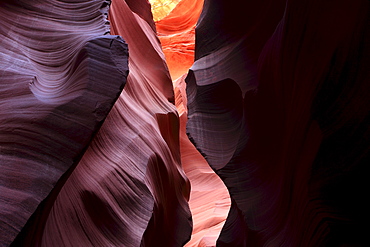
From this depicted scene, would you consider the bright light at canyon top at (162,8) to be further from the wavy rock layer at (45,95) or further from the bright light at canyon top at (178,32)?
the wavy rock layer at (45,95)

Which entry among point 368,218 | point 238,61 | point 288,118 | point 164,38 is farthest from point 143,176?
point 164,38

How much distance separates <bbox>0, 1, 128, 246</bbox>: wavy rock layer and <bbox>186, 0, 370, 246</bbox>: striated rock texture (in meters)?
0.46

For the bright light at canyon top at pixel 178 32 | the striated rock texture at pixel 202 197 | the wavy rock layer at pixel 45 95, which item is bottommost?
the striated rock texture at pixel 202 197

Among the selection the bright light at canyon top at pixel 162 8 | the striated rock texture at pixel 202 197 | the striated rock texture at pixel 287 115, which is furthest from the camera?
the bright light at canyon top at pixel 162 8

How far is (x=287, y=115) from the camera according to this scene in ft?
4.06

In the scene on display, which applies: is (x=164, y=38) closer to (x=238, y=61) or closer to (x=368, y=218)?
(x=238, y=61)

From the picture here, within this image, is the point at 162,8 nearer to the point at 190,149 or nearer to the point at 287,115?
the point at 190,149

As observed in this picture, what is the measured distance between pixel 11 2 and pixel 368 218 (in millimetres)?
1225

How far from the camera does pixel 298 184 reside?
3.93 feet

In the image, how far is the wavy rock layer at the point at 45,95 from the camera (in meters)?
1.03

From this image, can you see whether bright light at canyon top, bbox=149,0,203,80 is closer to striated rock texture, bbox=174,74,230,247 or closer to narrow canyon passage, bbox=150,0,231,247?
narrow canyon passage, bbox=150,0,231,247

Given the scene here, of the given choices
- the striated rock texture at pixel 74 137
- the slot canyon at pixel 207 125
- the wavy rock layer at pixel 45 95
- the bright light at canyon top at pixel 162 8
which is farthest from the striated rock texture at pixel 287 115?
the bright light at canyon top at pixel 162 8

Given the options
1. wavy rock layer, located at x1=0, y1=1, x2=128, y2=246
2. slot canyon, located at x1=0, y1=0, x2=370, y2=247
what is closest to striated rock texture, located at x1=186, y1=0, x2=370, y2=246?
slot canyon, located at x1=0, y1=0, x2=370, y2=247

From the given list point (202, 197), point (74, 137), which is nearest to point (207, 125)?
point (74, 137)
